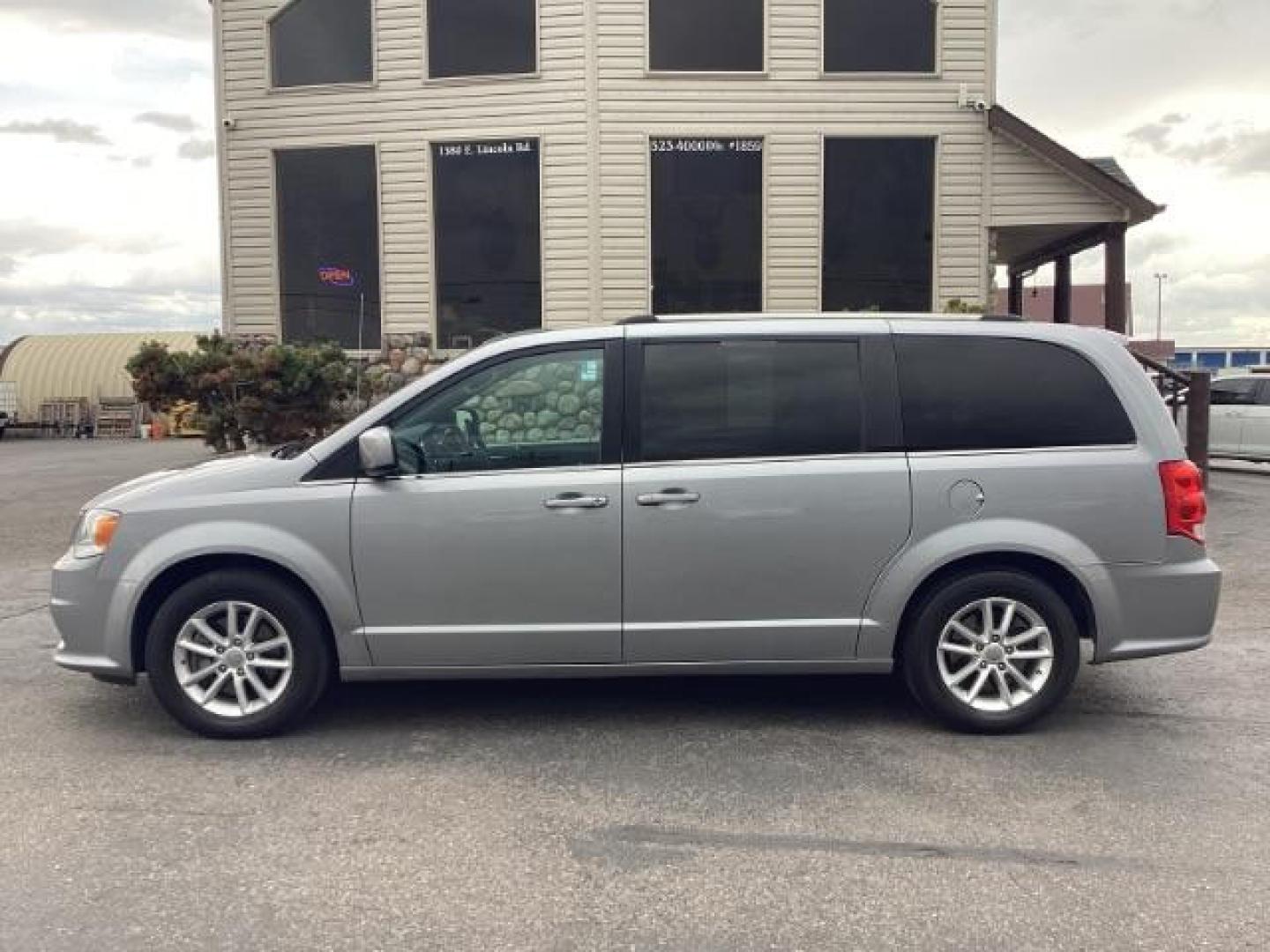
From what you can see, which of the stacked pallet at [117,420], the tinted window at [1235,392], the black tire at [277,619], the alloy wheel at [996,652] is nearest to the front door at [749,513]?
the alloy wheel at [996,652]

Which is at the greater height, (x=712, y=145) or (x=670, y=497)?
(x=712, y=145)

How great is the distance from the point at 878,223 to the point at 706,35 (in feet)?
10.8

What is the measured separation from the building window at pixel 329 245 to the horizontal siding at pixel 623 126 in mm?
300

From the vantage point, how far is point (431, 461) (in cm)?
480

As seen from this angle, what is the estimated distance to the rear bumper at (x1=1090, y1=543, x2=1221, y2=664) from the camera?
4.76 metres

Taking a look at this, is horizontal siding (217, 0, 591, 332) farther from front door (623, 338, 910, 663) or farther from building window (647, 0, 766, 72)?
front door (623, 338, 910, 663)

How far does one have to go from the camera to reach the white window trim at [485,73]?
45.1 feet

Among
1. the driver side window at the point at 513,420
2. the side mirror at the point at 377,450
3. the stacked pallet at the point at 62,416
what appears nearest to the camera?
the side mirror at the point at 377,450

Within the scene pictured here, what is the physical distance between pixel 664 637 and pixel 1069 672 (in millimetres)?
1810

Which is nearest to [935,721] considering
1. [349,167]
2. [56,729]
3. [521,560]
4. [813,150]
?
[521,560]

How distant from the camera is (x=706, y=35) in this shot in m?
13.9

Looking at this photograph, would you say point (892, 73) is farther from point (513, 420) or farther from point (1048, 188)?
point (513, 420)

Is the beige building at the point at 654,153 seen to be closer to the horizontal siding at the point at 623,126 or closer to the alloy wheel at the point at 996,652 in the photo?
the horizontal siding at the point at 623,126

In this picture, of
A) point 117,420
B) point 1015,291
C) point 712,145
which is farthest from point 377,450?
point 117,420
